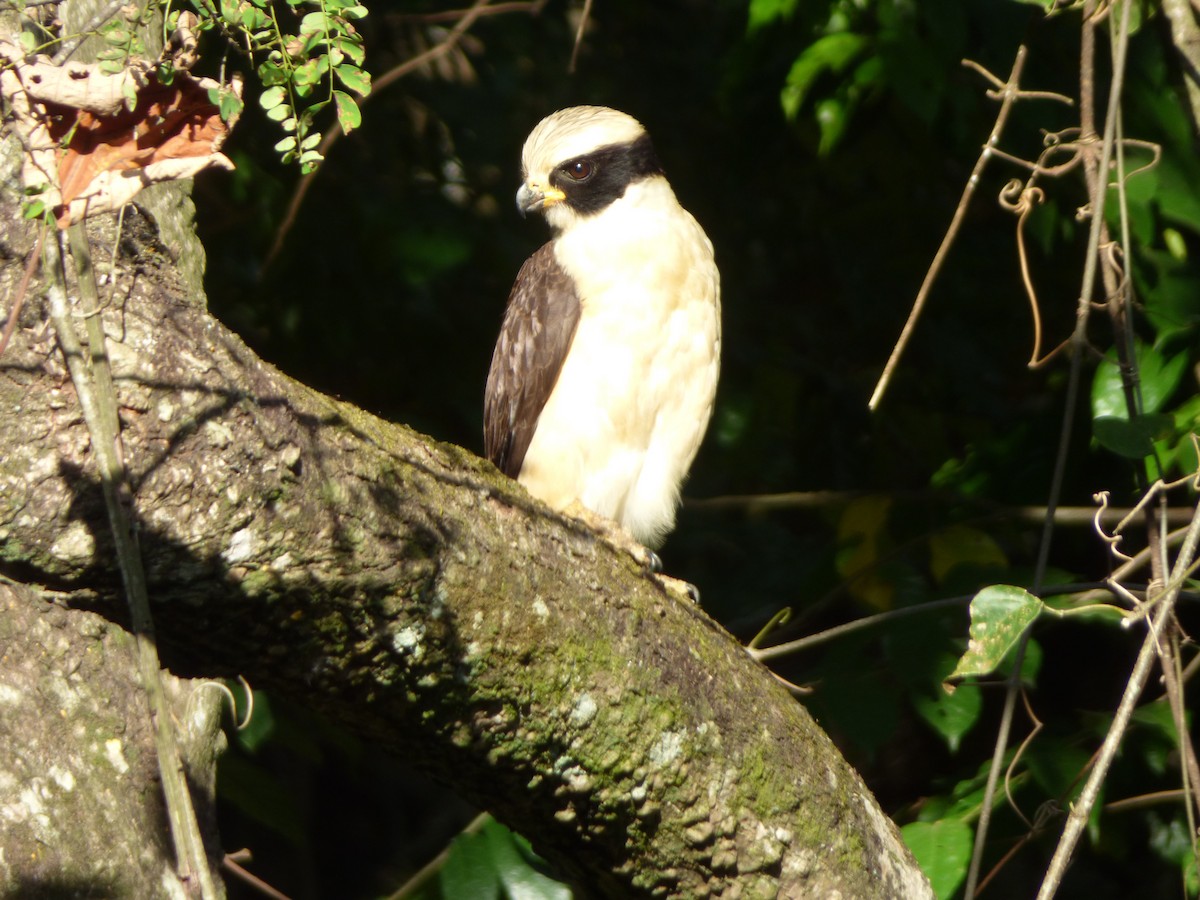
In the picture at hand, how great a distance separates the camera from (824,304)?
18.2 feet

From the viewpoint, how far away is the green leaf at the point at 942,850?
2904mm

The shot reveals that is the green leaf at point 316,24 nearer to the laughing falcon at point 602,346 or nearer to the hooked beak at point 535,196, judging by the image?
the laughing falcon at point 602,346

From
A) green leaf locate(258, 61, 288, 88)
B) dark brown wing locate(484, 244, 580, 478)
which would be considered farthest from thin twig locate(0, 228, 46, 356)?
dark brown wing locate(484, 244, 580, 478)

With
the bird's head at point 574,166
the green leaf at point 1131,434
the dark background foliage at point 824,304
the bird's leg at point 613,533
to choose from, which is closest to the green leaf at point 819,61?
the dark background foliage at point 824,304

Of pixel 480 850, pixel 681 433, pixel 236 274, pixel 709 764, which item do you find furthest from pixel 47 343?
pixel 236 274

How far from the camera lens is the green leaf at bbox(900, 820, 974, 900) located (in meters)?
2.90

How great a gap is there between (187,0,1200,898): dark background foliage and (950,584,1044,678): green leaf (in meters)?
0.95

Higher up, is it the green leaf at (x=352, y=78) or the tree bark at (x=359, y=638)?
the green leaf at (x=352, y=78)

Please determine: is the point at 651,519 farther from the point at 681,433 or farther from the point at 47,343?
the point at 47,343

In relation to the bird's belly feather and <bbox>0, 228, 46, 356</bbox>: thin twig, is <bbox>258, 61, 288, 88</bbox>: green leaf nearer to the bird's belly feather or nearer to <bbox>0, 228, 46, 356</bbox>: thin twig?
<bbox>0, 228, 46, 356</bbox>: thin twig

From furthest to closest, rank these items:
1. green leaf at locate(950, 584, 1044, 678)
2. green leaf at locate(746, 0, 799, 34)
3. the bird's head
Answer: the bird's head < green leaf at locate(746, 0, 799, 34) < green leaf at locate(950, 584, 1044, 678)

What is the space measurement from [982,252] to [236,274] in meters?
2.65

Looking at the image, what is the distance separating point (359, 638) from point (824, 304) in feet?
12.7

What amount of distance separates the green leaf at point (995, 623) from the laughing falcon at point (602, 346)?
180cm
